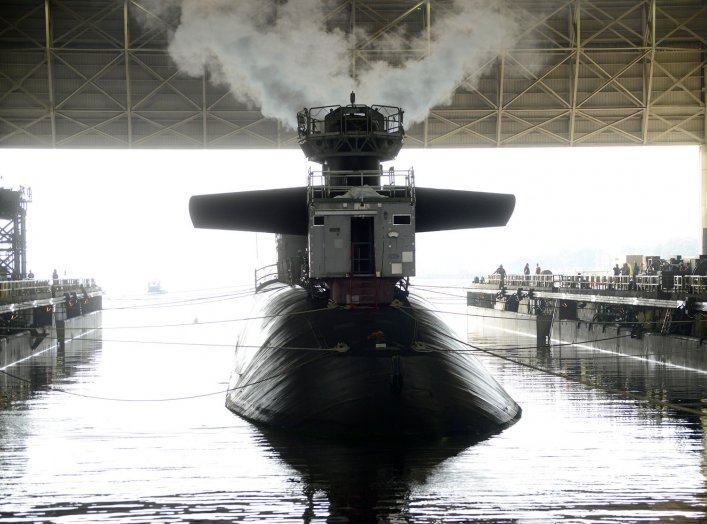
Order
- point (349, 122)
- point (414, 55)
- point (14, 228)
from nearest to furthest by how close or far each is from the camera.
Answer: point (349, 122), point (414, 55), point (14, 228)

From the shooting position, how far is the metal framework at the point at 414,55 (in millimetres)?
43062

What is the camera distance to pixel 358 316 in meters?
21.0

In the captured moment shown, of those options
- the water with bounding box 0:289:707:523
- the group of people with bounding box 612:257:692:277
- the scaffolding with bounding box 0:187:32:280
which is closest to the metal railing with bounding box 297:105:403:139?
the water with bounding box 0:289:707:523

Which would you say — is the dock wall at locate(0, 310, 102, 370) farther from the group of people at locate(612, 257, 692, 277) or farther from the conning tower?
the group of people at locate(612, 257, 692, 277)

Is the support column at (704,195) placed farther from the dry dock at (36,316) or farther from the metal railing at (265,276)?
the dry dock at (36,316)

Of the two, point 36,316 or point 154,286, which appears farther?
point 154,286

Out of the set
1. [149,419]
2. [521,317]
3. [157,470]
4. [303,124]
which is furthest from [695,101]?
[157,470]

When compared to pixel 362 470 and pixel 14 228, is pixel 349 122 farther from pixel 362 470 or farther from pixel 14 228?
pixel 14 228

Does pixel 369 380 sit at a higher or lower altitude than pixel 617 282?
lower

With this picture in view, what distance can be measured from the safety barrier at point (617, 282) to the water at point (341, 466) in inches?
266

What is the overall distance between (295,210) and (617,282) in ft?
75.9

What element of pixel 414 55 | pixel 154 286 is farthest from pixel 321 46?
pixel 154 286

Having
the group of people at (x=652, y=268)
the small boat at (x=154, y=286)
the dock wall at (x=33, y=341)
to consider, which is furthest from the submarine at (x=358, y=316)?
the small boat at (x=154, y=286)

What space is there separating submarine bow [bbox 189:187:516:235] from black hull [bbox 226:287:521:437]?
2.25 metres
